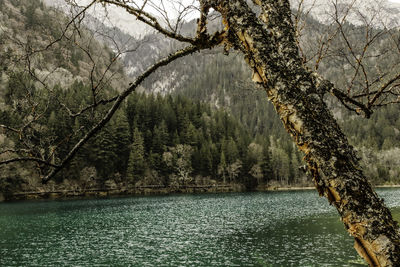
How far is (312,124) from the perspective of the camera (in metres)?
1.79

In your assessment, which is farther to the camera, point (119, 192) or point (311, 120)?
point (119, 192)

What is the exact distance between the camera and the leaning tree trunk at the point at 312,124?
64.2 inches

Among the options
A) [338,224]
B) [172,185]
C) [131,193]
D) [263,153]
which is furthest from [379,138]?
[338,224]

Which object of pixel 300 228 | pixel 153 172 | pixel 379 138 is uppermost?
pixel 379 138

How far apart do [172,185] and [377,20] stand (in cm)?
8878

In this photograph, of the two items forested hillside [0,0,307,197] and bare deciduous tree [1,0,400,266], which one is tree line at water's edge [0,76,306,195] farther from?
bare deciduous tree [1,0,400,266]

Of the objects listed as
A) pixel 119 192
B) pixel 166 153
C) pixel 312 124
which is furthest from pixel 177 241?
pixel 166 153

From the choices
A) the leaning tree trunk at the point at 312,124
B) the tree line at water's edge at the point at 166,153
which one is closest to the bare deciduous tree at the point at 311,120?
the leaning tree trunk at the point at 312,124

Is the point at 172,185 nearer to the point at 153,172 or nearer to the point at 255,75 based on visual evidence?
the point at 153,172

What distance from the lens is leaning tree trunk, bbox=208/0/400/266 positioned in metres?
1.63

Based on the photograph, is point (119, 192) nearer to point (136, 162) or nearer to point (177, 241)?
point (136, 162)

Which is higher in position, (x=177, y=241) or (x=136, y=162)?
(x=136, y=162)

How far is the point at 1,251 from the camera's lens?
889 inches

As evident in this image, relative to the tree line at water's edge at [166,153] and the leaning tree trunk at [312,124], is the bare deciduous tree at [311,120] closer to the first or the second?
the leaning tree trunk at [312,124]
